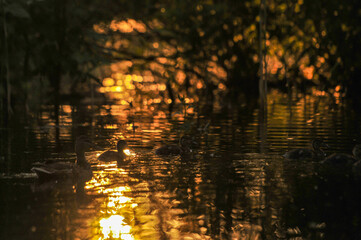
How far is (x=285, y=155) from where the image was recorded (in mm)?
15859

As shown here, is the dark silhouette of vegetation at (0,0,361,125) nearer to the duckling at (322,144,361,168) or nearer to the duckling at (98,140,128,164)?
the duckling at (98,140,128,164)

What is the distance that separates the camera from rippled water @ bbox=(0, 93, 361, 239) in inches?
392

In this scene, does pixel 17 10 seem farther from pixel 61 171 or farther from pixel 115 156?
pixel 61 171

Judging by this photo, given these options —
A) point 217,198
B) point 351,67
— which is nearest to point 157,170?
point 217,198

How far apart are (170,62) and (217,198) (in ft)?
99.0

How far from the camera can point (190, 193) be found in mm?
12211

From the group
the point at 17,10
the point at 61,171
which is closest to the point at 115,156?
the point at 61,171

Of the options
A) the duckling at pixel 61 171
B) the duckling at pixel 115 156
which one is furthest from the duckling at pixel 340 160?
the duckling at pixel 61 171

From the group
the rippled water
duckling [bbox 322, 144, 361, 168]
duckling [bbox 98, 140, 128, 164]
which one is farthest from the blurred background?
duckling [bbox 322, 144, 361, 168]

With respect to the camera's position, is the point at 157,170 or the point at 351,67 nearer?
the point at 157,170

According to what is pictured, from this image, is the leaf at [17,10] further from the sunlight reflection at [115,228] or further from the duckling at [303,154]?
the sunlight reflection at [115,228]

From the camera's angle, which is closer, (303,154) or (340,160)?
(340,160)

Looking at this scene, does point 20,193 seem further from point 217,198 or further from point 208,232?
point 208,232

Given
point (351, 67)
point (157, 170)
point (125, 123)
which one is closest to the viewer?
point (157, 170)
